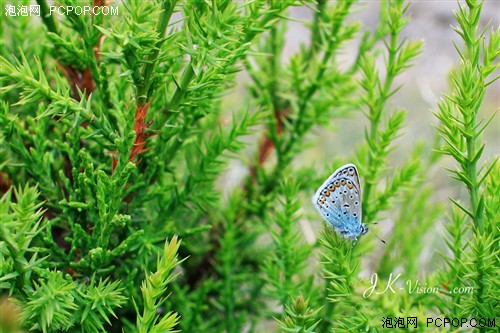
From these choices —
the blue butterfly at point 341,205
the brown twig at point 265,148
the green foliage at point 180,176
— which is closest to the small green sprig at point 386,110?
the green foliage at point 180,176

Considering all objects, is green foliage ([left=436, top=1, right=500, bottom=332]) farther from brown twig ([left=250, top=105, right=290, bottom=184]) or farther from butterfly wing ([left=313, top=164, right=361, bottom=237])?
brown twig ([left=250, top=105, right=290, bottom=184])

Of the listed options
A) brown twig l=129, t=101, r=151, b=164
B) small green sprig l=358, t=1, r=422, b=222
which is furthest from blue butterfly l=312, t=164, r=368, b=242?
brown twig l=129, t=101, r=151, b=164

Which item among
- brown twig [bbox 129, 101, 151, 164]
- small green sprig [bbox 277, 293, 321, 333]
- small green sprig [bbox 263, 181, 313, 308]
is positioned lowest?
small green sprig [bbox 263, 181, 313, 308]

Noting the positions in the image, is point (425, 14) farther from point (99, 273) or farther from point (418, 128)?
point (99, 273)

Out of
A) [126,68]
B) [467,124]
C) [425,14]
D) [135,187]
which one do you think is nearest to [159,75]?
[126,68]

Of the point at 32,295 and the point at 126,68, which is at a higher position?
the point at 126,68

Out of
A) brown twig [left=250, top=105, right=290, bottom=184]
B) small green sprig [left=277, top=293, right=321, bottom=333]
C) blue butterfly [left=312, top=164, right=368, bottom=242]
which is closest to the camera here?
small green sprig [left=277, top=293, right=321, bottom=333]

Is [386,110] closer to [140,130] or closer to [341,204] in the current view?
[341,204]
